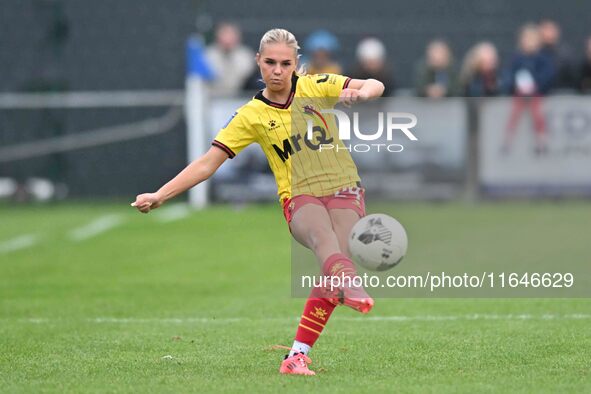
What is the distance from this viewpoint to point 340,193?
25.7 ft

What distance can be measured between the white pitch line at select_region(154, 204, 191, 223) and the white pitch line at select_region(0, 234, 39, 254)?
2198mm

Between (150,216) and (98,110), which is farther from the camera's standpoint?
(98,110)

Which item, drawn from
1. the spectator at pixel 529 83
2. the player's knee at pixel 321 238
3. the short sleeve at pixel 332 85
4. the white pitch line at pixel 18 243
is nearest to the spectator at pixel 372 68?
the spectator at pixel 529 83

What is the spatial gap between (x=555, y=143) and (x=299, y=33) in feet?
17.8

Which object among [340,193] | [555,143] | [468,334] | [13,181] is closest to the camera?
[340,193]

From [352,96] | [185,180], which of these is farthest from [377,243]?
[185,180]

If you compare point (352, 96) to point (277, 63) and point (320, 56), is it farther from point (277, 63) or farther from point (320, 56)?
point (320, 56)

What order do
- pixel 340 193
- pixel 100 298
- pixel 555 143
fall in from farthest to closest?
pixel 555 143 → pixel 100 298 → pixel 340 193

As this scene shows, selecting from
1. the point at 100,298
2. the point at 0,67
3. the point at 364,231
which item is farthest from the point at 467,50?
the point at 364,231

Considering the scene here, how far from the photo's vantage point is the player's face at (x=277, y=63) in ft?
25.2

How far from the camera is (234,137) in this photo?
25.7ft

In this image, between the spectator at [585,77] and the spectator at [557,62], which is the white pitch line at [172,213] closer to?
the spectator at [557,62]

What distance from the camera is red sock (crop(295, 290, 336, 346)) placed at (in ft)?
25.0

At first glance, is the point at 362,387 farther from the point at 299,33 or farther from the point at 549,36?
the point at 299,33
